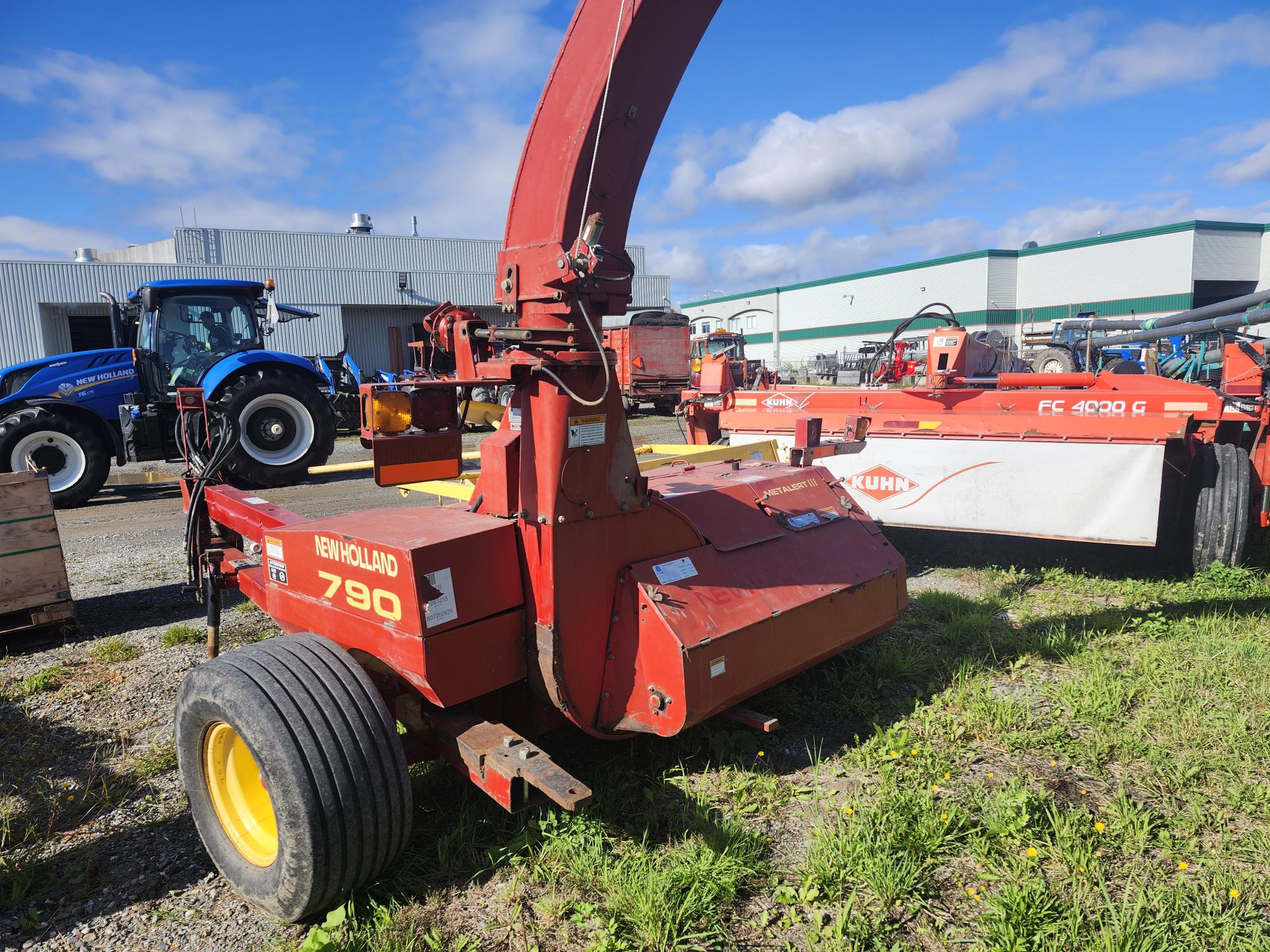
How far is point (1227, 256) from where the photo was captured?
31672 mm

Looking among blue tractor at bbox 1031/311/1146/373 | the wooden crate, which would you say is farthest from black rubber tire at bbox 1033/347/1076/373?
the wooden crate

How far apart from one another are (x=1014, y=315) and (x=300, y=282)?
32.5 m

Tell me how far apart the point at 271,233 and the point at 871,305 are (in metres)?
31.5

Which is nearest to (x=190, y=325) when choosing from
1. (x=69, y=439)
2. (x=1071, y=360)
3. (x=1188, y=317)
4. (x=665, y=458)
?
(x=69, y=439)

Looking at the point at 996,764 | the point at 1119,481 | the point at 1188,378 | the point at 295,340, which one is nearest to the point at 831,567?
the point at 996,764

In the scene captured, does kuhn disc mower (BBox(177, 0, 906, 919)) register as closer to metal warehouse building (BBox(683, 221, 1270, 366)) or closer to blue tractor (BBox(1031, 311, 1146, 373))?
blue tractor (BBox(1031, 311, 1146, 373))

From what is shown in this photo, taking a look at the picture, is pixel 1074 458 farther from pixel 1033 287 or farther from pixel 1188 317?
pixel 1033 287

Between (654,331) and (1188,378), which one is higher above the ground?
(654,331)

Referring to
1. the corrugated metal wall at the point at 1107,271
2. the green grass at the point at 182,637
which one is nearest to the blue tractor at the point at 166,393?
the green grass at the point at 182,637

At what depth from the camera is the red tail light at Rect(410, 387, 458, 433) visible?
8.78 feet

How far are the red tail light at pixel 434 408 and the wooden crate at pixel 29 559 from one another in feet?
10.1

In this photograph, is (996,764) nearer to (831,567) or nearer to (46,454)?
(831,567)

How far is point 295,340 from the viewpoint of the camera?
23578mm

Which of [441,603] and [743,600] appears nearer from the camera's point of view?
[441,603]
